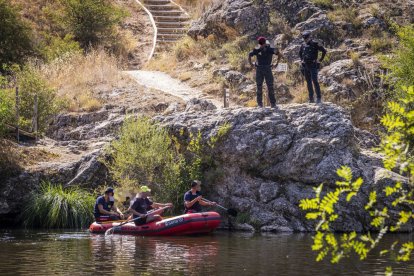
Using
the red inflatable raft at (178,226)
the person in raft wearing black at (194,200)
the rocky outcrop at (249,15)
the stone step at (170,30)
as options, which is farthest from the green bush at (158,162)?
the stone step at (170,30)

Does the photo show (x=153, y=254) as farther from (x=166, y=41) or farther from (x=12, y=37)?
(x=166, y=41)

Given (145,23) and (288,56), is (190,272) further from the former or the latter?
(145,23)

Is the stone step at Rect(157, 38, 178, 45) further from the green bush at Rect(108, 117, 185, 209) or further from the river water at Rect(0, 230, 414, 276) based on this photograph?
the river water at Rect(0, 230, 414, 276)

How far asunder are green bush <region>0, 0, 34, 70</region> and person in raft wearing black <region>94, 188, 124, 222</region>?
15241 millimetres

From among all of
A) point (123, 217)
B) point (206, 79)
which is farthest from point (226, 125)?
point (206, 79)

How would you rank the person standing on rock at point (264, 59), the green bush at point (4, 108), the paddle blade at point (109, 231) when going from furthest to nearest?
the green bush at point (4, 108) → the person standing on rock at point (264, 59) → the paddle blade at point (109, 231)

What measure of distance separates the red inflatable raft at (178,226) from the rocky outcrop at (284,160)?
2.11 meters

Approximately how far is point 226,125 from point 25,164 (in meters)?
6.72

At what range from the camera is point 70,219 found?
2277cm

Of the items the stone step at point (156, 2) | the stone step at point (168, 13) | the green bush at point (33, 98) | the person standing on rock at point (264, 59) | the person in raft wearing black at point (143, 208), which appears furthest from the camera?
the stone step at point (156, 2)

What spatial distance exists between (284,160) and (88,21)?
19.4 metres

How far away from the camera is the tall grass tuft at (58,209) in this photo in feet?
73.7

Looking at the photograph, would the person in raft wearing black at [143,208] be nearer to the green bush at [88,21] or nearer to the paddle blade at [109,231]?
the paddle blade at [109,231]

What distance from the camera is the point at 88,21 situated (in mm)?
39188
